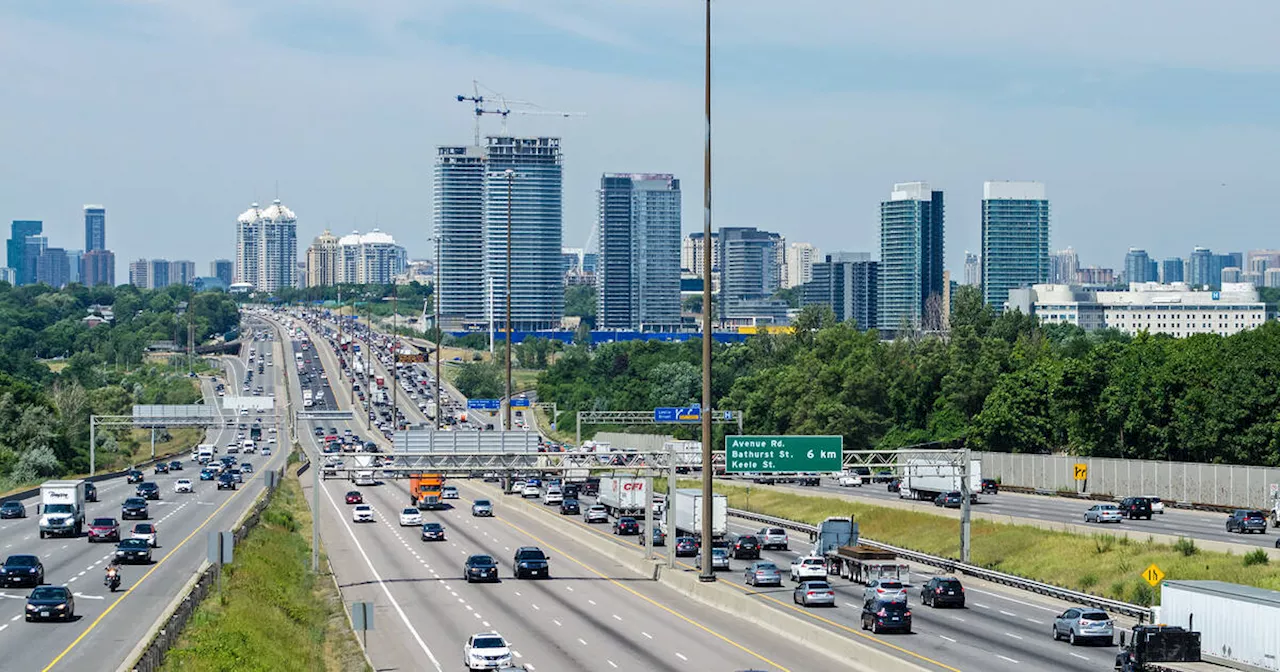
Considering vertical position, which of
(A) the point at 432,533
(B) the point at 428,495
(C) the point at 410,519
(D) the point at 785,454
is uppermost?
(D) the point at 785,454

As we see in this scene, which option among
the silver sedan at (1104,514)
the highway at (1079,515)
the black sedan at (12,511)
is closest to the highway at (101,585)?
the black sedan at (12,511)

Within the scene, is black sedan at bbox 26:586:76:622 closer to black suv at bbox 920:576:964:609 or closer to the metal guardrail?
black suv at bbox 920:576:964:609

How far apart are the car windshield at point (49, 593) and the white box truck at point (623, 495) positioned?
55.9 metres

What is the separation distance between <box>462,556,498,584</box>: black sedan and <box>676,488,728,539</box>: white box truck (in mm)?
19654

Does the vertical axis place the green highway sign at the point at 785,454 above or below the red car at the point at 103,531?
above

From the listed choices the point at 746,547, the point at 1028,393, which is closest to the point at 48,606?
the point at 746,547

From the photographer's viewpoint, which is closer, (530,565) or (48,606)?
(48,606)

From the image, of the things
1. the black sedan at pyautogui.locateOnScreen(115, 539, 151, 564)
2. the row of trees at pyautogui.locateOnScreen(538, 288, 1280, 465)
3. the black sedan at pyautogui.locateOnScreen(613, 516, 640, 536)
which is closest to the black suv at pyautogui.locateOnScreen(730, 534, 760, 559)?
the black sedan at pyautogui.locateOnScreen(613, 516, 640, 536)

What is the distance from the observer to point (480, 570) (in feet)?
234

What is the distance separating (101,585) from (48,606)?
11.4 metres

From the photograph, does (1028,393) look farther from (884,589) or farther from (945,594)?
(884,589)

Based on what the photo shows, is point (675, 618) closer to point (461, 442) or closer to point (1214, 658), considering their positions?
point (1214, 658)

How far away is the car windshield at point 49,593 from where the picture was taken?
51312mm

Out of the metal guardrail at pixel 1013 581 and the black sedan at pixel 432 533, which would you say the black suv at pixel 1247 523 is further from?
the black sedan at pixel 432 533
